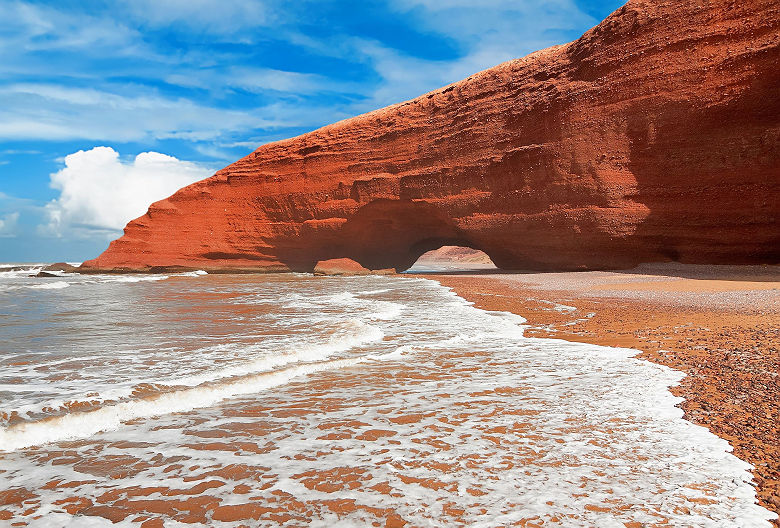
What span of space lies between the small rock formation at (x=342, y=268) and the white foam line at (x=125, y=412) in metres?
27.2

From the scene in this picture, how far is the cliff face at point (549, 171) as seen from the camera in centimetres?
1919

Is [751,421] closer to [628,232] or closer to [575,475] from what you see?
[575,475]

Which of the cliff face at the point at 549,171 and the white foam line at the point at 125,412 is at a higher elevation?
the cliff face at the point at 549,171

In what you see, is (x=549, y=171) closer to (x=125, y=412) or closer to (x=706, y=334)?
(x=706, y=334)

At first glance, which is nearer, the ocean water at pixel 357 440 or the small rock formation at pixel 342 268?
the ocean water at pixel 357 440

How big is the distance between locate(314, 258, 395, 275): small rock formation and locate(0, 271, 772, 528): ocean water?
25.8 m

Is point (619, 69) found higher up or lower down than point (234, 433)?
higher up

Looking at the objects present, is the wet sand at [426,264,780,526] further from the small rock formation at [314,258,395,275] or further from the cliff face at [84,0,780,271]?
the small rock formation at [314,258,395,275]

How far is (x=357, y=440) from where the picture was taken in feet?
10.1

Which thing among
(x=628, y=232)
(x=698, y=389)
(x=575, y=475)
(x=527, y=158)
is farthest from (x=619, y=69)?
(x=575, y=475)

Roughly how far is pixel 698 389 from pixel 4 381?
257 inches

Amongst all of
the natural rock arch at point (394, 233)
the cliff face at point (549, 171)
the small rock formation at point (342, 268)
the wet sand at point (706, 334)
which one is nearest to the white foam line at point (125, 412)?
the wet sand at point (706, 334)

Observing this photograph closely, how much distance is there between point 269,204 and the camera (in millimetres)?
36938

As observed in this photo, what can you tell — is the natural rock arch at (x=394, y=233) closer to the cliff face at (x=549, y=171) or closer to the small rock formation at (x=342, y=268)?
the cliff face at (x=549, y=171)
